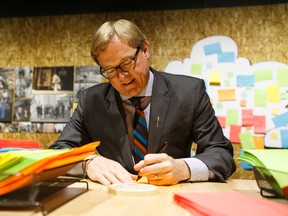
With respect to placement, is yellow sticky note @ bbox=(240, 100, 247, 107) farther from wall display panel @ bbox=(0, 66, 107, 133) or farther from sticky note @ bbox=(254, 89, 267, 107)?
wall display panel @ bbox=(0, 66, 107, 133)

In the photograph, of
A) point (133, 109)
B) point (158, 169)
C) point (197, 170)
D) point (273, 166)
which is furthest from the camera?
point (133, 109)

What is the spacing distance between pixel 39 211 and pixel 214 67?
2.30 metres

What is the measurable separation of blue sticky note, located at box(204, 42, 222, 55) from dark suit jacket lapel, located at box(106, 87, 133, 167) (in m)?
1.35

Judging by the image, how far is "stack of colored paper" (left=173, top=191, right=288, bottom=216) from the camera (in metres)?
0.61

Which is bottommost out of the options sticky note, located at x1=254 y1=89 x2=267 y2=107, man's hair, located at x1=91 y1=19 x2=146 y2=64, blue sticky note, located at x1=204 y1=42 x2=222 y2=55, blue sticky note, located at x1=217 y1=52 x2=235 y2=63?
sticky note, located at x1=254 y1=89 x2=267 y2=107

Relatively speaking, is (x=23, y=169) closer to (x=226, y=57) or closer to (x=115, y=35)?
(x=115, y=35)

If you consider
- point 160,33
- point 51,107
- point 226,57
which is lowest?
point 51,107

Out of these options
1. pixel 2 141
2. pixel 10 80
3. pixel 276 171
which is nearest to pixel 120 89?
pixel 2 141

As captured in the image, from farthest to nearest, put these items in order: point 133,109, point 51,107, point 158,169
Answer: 1. point 51,107
2. point 133,109
3. point 158,169

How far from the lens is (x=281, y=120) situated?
2578 millimetres

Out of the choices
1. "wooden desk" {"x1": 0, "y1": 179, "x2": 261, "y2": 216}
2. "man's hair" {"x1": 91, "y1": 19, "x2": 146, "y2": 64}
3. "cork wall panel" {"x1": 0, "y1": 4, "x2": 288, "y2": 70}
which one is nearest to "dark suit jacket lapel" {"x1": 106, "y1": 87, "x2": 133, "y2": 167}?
"man's hair" {"x1": 91, "y1": 19, "x2": 146, "y2": 64}

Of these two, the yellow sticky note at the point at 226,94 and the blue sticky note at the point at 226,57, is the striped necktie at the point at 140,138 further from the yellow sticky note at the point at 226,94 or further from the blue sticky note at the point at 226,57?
the blue sticky note at the point at 226,57

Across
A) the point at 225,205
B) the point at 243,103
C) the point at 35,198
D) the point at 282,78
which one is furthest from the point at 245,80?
Answer: the point at 35,198

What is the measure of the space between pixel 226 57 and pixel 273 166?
2.06 meters
